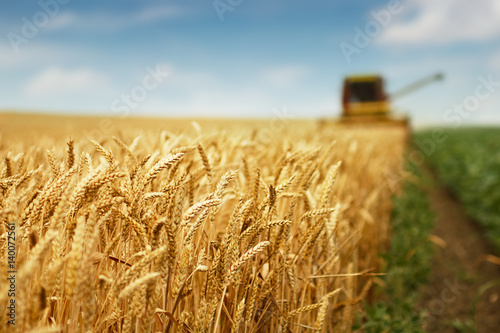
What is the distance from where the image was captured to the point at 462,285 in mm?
4273

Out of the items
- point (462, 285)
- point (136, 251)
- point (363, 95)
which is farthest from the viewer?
point (363, 95)

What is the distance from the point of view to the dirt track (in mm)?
3445

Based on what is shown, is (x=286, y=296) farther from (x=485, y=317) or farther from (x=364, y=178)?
(x=485, y=317)

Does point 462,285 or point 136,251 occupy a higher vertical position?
point 136,251

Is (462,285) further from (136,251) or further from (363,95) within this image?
(363,95)

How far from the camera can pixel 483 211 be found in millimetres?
6066

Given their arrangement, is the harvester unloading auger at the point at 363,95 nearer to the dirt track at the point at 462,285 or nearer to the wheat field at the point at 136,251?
the dirt track at the point at 462,285

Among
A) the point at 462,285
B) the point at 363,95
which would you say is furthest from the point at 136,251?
the point at 363,95

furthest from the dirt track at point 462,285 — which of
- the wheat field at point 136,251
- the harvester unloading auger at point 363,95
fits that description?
the harvester unloading auger at point 363,95

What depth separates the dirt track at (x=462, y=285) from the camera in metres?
3.45

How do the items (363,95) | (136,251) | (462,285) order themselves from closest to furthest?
(136,251), (462,285), (363,95)

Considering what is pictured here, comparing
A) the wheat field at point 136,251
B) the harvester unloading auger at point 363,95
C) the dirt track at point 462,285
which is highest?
the harvester unloading auger at point 363,95

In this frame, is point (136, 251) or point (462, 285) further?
point (462, 285)

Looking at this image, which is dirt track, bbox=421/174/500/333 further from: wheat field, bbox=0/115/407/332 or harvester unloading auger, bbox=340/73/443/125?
harvester unloading auger, bbox=340/73/443/125
